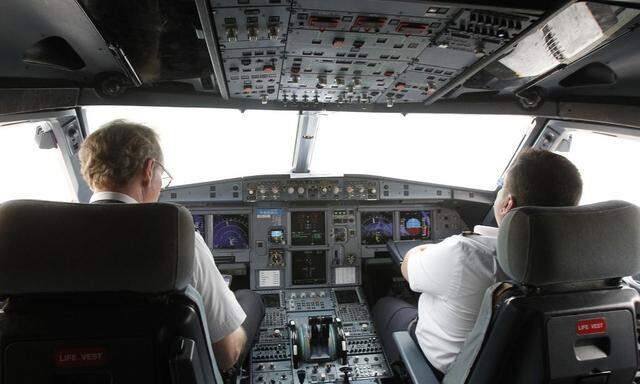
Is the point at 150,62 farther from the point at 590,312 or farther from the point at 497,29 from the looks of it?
the point at 590,312

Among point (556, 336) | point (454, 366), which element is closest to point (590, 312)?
point (556, 336)

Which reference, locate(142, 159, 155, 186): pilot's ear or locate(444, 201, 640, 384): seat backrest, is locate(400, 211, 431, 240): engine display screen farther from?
locate(142, 159, 155, 186): pilot's ear

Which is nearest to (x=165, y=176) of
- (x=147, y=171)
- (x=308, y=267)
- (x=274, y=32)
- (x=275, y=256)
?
(x=147, y=171)

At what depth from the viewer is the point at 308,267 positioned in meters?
4.11

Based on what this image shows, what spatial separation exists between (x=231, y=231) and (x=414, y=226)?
1.77 meters

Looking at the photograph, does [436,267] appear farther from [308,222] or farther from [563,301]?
[308,222]

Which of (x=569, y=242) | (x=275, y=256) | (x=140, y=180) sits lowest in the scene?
(x=275, y=256)

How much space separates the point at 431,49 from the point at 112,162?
1.51 meters

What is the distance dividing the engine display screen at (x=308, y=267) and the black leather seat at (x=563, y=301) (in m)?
2.62

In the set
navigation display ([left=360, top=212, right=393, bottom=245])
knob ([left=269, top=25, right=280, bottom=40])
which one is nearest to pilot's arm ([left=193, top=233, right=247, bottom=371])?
knob ([left=269, top=25, right=280, bottom=40])

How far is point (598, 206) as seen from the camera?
1440 mm

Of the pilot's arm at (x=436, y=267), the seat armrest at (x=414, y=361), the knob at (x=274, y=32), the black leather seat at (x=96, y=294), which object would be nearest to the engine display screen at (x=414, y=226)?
the seat armrest at (x=414, y=361)

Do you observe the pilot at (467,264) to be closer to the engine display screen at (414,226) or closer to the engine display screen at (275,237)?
the engine display screen at (275,237)

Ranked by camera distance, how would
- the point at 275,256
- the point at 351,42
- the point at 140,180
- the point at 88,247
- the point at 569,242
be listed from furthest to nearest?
the point at 275,256, the point at 351,42, the point at 140,180, the point at 569,242, the point at 88,247
